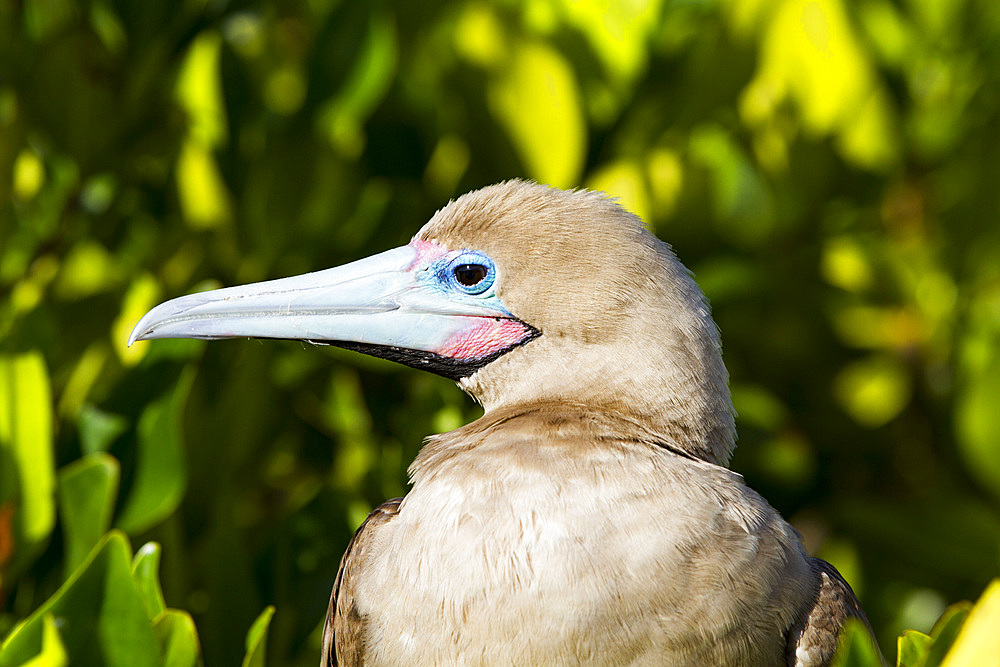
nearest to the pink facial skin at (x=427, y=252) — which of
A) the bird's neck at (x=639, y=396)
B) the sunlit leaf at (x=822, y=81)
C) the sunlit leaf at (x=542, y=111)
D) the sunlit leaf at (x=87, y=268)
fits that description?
the bird's neck at (x=639, y=396)

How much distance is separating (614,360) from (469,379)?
1.09 ft

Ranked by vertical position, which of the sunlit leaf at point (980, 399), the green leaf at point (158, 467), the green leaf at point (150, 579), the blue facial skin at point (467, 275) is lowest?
A: the sunlit leaf at point (980, 399)

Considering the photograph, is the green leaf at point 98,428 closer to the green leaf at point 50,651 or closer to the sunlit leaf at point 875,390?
the green leaf at point 50,651

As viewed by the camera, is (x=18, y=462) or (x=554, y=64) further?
(x=554, y=64)

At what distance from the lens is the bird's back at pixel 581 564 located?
5.46ft

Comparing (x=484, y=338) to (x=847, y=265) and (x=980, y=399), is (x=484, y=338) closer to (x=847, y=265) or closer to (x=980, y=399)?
(x=980, y=399)

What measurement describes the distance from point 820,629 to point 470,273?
0.95m

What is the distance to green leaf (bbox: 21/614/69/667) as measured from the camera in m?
1.61

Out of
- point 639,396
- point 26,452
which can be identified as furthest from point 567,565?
point 26,452

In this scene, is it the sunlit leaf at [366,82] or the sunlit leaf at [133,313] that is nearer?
the sunlit leaf at [133,313]

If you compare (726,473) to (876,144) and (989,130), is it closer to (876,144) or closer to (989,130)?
→ (876,144)

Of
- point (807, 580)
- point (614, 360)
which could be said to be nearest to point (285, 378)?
point (614, 360)

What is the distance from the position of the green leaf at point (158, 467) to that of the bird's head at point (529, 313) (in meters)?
0.47

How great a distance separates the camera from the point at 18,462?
88.1 inches
